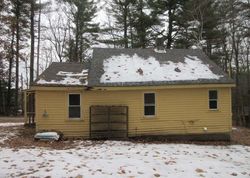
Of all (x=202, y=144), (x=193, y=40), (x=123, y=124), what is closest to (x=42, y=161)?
(x=123, y=124)

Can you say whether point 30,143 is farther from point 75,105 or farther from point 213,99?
point 213,99

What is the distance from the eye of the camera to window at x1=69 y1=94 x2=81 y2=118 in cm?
1847

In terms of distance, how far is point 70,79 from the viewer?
18.9 metres

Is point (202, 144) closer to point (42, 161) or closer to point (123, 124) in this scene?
point (123, 124)

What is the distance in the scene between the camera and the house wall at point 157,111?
18281mm

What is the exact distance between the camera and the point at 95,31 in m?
41.1

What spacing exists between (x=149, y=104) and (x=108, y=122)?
90.4 inches

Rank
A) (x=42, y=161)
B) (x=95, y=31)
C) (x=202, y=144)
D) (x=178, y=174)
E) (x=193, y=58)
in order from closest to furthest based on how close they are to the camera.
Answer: (x=178, y=174) → (x=42, y=161) → (x=202, y=144) → (x=193, y=58) → (x=95, y=31)

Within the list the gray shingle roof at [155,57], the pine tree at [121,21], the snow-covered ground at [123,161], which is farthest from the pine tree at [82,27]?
the snow-covered ground at [123,161]

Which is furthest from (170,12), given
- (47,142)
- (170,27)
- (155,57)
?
(47,142)

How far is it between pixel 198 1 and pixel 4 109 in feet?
74.3

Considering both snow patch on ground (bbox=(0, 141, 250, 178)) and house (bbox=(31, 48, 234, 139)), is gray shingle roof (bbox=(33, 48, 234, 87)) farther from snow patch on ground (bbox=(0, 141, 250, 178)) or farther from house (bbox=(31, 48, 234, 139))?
snow patch on ground (bbox=(0, 141, 250, 178))

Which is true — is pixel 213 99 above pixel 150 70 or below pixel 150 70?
below

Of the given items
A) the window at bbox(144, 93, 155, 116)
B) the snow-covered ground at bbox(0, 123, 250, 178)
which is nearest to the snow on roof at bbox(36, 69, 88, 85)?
the window at bbox(144, 93, 155, 116)
